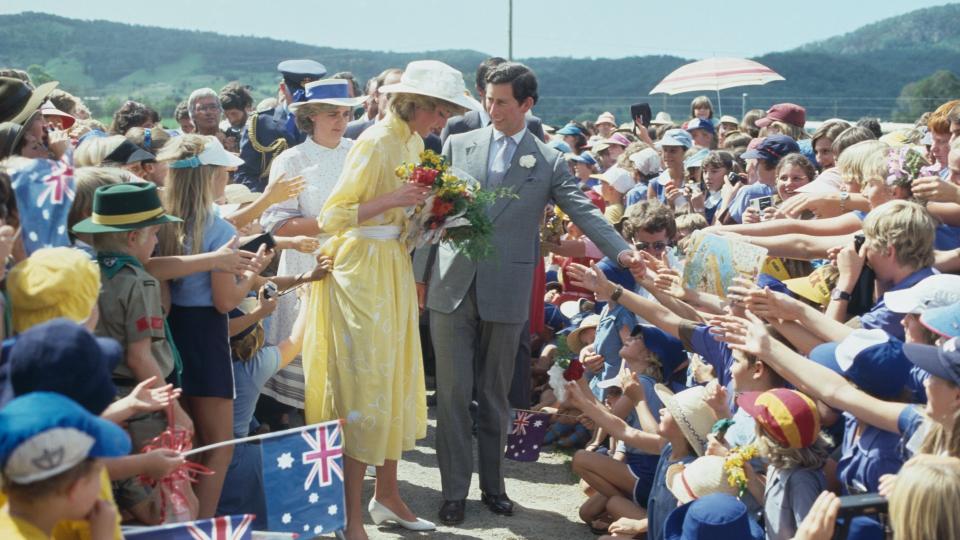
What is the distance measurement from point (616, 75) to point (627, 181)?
82772 mm

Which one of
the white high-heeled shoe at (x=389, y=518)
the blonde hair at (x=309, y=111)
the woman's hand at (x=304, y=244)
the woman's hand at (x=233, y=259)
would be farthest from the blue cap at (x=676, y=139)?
the woman's hand at (x=233, y=259)

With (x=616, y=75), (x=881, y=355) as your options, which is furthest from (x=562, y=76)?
(x=881, y=355)

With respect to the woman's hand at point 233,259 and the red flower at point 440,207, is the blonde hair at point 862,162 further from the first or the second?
the woman's hand at point 233,259

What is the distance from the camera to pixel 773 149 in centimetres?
804

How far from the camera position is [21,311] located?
344 centimetres

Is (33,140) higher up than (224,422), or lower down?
higher up

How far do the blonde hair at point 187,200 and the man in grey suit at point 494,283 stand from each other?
1.54 meters

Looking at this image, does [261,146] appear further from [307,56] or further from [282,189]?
[307,56]

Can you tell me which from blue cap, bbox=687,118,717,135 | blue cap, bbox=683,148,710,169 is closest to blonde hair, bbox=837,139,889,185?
blue cap, bbox=683,148,710,169

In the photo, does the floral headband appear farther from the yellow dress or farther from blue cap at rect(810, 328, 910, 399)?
the yellow dress

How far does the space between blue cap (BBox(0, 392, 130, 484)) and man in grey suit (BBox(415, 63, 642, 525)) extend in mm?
3264

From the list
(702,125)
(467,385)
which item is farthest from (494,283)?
(702,125)

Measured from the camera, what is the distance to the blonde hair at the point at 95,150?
5.42 m

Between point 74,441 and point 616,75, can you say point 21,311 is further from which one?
point 616,75
